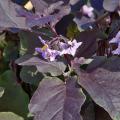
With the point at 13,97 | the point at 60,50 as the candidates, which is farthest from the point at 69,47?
the point at 13,97

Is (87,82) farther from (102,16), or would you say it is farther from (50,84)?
(102,16)

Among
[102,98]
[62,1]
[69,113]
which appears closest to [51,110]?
[69,113]

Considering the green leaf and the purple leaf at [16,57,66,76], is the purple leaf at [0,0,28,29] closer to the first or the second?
the purple leaf at [16,57,66,76]

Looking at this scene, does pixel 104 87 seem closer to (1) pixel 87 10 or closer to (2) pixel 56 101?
(2) pixel 56 101

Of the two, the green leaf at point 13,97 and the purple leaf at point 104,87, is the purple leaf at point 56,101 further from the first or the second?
the green leaf at point 13,97

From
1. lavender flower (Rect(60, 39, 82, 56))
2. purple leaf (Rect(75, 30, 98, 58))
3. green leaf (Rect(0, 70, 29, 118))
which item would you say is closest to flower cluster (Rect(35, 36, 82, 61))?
lavender flower (Rect(60, 39, 82, 56))

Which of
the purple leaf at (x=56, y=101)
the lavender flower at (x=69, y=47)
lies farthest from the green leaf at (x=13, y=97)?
the lavender flower at (x=69, y=47)
